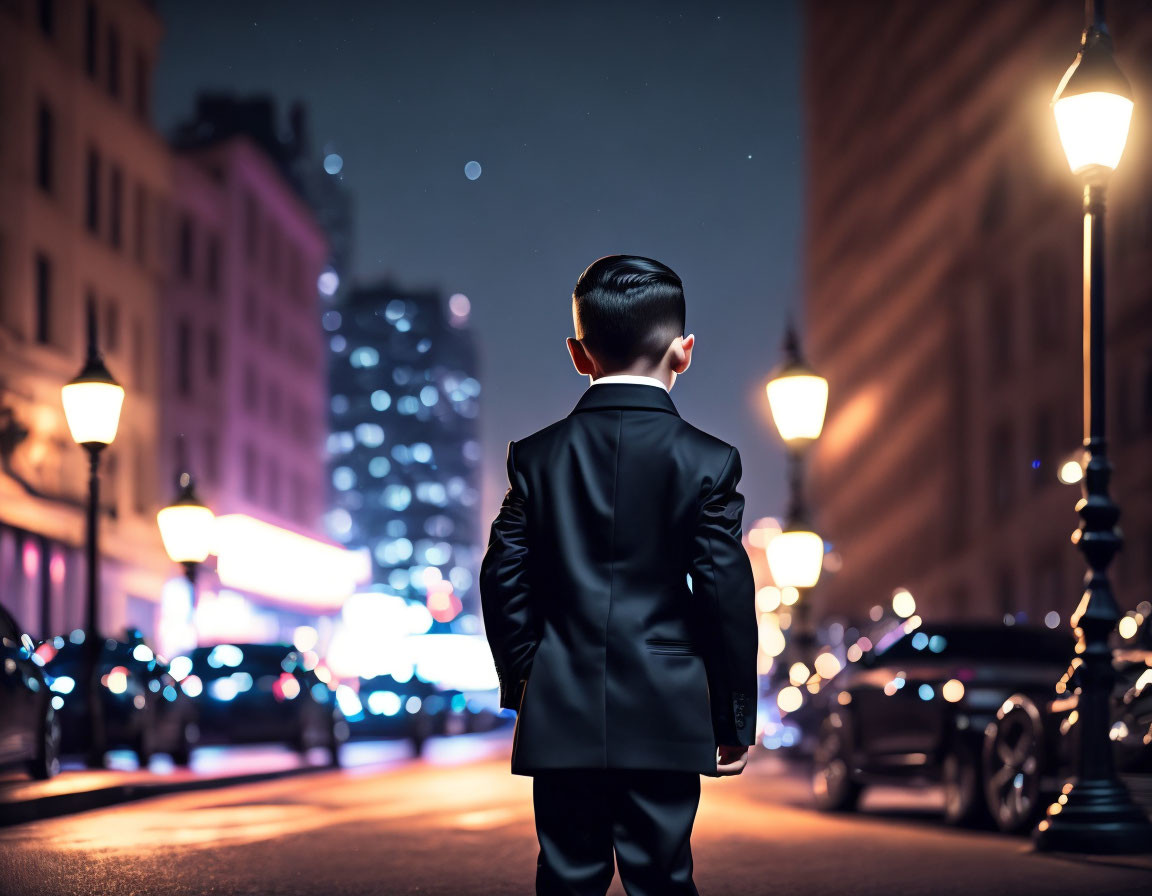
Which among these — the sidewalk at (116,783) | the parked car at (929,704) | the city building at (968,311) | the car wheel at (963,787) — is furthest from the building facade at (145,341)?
the city building at (968,311)

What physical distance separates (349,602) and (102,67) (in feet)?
119

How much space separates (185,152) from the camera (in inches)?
2495

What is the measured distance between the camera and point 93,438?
58.8 ft

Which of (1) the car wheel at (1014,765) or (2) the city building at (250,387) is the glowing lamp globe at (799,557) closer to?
(1) the car wheel at (1014,765)

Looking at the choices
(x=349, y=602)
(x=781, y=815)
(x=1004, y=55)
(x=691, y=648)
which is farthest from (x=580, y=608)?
(x=349, y=602)

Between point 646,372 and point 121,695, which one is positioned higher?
point 646,372

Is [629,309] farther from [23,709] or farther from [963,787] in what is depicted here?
[23,709]

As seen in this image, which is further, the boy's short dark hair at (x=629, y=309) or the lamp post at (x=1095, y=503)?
the lamp post at (x=1095, y=503)

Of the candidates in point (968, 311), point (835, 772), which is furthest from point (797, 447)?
point (968, 311)

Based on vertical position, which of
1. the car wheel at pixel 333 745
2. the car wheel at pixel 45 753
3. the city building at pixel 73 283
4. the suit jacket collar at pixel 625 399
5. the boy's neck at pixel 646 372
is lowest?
the car wheel at pixel 333 745

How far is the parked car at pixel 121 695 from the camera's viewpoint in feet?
64.4

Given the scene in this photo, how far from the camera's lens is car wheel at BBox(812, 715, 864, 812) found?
1502cm

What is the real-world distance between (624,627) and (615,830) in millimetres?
482

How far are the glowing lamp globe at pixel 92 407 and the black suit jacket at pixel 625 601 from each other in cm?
1385
